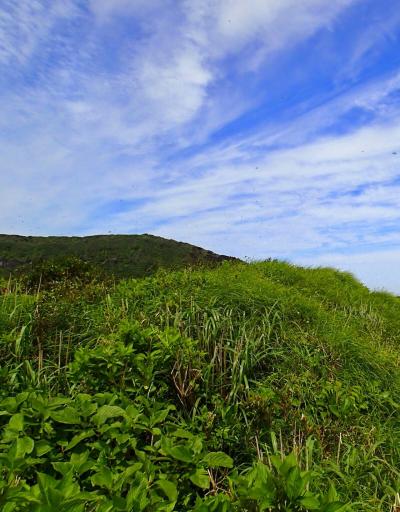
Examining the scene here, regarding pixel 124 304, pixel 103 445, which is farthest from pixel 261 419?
pixel 124 304

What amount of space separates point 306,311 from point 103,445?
4629 mm

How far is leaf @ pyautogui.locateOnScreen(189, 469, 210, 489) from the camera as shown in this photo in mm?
2490

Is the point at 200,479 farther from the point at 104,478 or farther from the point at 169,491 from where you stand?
the point at 104,478

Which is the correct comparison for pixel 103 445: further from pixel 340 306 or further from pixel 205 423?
pixel 340 306

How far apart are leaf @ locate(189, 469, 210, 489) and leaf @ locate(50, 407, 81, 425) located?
80 cm

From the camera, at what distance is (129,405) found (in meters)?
3.15

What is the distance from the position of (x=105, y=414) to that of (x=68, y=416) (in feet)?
0.75

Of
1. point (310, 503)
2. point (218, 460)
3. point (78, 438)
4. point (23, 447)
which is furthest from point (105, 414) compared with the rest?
point (310, 503)

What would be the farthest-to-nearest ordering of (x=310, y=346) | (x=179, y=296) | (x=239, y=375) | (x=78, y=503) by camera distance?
(x=179, y=296)
(x=310, y=346)
(x=239, y=375)
(x=78, y=503)

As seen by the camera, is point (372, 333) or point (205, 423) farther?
point (372, 333)

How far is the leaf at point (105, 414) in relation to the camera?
289 cm

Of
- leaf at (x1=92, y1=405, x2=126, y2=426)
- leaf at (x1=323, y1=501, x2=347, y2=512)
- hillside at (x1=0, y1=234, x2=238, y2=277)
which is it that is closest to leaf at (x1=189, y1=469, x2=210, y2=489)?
leaf at (x1=92, y1=405, x2=126, y2=426)

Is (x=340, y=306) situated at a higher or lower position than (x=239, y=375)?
higher

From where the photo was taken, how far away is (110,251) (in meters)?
13.9
